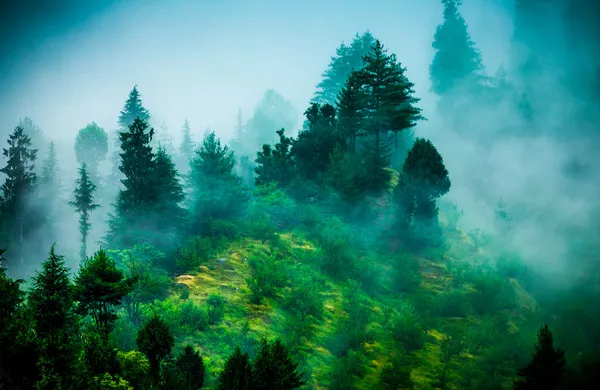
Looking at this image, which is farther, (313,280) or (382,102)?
(382,102)

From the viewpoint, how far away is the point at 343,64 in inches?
2074

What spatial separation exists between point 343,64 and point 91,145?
2147 inches

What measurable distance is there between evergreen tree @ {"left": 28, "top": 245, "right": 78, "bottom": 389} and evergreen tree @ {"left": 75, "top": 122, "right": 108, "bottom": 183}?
66.4 meters

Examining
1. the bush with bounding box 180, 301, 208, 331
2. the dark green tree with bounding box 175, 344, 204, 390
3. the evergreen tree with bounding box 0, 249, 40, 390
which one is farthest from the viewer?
the bush with bounding box 180, 301, 208, 331

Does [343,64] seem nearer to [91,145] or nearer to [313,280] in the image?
[313,280]

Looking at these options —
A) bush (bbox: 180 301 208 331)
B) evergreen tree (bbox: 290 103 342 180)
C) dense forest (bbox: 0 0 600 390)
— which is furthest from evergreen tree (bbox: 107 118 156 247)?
evergreen tree (bbox: 290 103 342 180)

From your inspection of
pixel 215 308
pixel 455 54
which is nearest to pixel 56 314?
pixel 215 308

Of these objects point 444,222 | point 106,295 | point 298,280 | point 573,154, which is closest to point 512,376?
point 298,280

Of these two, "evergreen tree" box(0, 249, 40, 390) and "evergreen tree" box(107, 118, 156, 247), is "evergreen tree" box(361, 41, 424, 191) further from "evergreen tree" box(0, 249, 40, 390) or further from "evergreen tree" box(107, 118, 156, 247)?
"evergreen tree" box(0, 249, 40, 390)

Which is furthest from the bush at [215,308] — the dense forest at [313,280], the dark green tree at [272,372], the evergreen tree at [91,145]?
the evergreen tree at [91,145]

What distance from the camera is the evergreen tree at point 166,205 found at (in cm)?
2205

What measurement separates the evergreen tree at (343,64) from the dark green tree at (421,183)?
92.9 feet

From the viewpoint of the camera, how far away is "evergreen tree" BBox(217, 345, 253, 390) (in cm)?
963

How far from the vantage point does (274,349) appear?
399 inches
